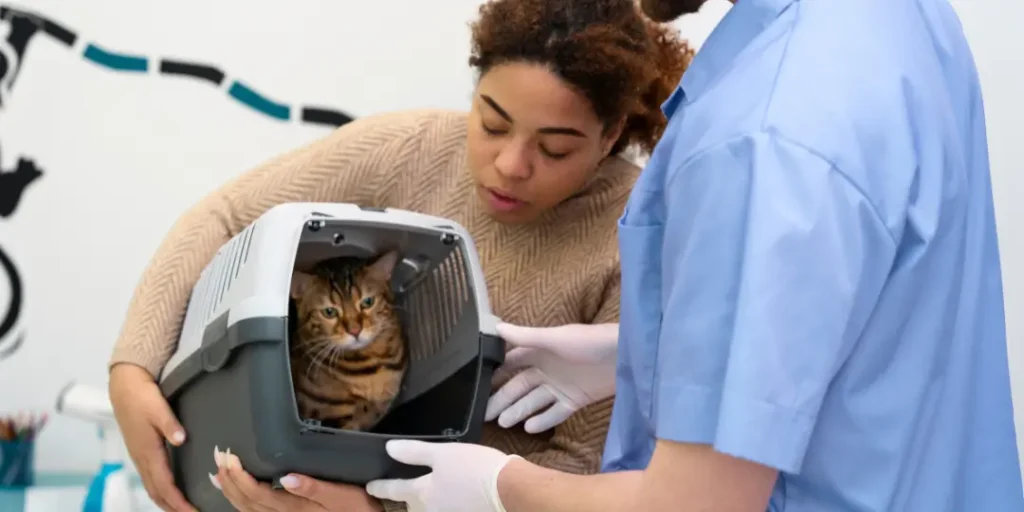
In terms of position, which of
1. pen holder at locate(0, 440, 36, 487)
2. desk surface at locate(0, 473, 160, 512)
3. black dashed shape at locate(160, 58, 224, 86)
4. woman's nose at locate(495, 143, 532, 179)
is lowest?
desk surface at locate(0, 473, 160, 512)

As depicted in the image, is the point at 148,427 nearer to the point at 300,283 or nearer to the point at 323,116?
the point at 300,283

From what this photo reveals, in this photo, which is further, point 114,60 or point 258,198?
point 114,60

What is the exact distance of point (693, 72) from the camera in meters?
0.77

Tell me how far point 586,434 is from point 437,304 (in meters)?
0.25

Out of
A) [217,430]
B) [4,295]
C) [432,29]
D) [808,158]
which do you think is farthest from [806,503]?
[4,295]

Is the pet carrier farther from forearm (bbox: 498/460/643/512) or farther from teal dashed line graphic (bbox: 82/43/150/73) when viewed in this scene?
teal dashed line graphic (bbox: 82/43/150/73)

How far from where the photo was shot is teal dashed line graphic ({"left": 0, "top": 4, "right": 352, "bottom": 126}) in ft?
5.04

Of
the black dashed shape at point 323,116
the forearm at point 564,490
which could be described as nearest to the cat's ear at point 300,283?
the forearm at point 564,490

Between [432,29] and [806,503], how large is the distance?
1.16 metres

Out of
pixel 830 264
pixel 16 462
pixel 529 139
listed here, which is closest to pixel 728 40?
pixel 830 264

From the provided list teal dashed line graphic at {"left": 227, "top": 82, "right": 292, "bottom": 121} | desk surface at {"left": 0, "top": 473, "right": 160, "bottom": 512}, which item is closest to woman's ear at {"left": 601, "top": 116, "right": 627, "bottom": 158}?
teal dashed line graphic at {"left": 227, "top": 82, "right": 292, "bottom": 121}

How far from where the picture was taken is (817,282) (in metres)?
0.60

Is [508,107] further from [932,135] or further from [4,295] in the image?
[4,295]

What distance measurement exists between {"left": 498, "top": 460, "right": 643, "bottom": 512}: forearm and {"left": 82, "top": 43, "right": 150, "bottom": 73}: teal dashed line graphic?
110cm
